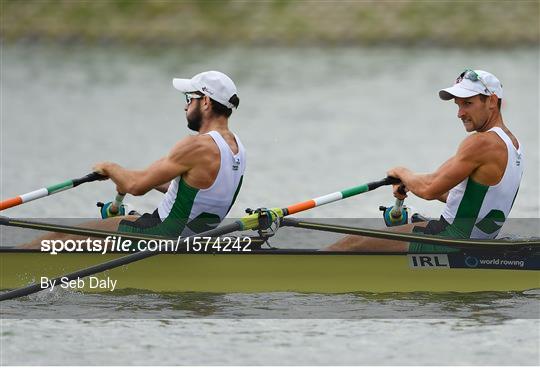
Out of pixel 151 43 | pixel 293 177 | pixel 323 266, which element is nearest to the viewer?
pixel 323 266

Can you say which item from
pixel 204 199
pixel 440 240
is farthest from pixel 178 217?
pixel 440 240

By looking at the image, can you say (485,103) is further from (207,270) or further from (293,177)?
(293,177)

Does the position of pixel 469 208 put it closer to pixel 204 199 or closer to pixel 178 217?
pixel 204 199

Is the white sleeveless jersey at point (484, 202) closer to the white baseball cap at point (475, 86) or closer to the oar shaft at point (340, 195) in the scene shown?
the white baseball cap at point (475, 86)

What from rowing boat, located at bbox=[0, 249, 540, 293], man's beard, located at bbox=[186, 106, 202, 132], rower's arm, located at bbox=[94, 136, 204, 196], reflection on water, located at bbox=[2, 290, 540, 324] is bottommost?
reflection on water, located at bbox=[2, 290, 540, 324]

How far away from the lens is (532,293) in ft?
44.2

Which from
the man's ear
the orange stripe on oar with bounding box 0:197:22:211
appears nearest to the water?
the orange stripe on oar with bounding box 0:197:22:211

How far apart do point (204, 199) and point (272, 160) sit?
11803 millimetres

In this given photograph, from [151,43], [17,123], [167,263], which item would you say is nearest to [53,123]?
[17,123]

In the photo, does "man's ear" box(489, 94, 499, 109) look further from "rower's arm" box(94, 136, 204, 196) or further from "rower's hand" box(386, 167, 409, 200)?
"rower's arm" box(94, 136, 204, 196)

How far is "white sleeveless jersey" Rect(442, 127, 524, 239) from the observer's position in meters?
13.0

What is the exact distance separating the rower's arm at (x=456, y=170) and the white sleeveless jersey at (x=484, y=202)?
144 millimetres

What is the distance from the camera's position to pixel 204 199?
43.4 feet

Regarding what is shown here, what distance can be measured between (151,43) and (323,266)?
94.9 feet
